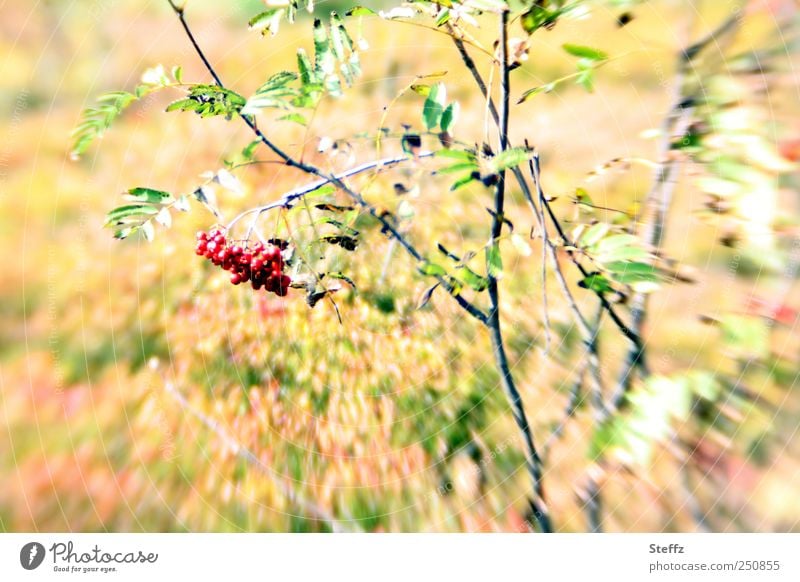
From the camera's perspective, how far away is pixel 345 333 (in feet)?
4.21

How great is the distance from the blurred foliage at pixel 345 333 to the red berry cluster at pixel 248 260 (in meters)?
0.13

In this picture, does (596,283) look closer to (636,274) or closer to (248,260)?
(636,274)

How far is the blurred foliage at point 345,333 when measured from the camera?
3.68 feet

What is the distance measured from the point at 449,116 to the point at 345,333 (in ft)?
1.94

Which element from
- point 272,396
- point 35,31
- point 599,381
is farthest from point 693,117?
point 35,31

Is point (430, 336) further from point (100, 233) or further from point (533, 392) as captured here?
point (100, 233)

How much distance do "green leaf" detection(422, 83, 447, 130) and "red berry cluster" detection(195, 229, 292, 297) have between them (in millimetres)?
283

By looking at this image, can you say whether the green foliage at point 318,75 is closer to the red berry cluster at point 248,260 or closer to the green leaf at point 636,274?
the red berry cluster at point 248,260

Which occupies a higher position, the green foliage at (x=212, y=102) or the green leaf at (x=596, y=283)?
the green foliage at (x=212, y=102)
